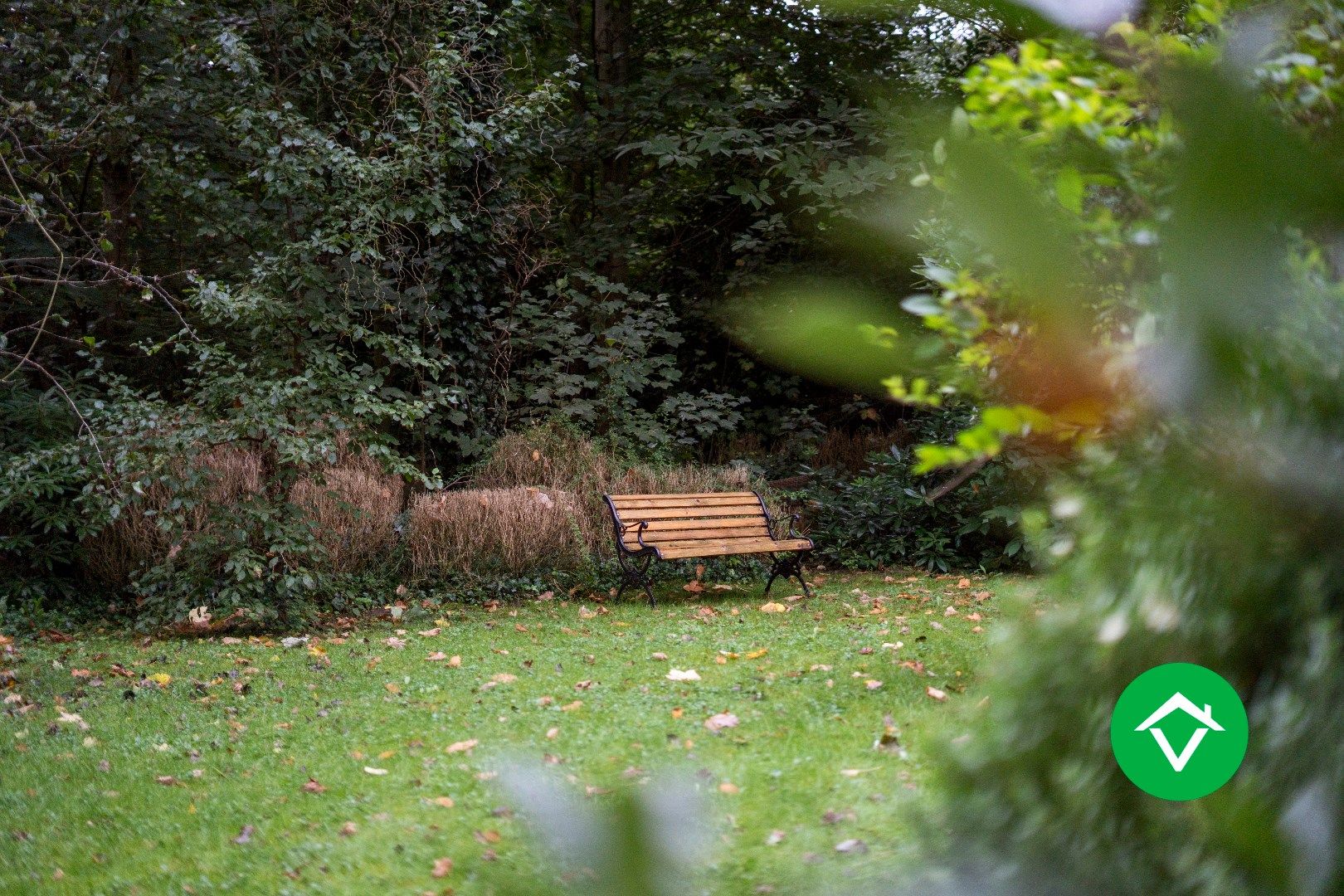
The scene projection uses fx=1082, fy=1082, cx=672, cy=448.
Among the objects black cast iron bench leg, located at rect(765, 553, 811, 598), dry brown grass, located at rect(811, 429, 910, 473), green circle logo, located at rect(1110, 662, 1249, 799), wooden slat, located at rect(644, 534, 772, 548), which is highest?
green circle logo, located at rect(1110, 662, 1249, 799)

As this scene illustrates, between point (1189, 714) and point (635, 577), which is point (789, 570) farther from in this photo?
point (1189, 714)

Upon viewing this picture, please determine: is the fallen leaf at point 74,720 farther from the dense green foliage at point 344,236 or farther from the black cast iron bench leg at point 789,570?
the black cast iron bench leg at point 789,570

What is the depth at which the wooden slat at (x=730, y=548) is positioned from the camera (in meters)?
Answer: 8.55

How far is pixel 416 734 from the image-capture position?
483cm

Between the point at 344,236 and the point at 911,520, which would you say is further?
the point at 911,520

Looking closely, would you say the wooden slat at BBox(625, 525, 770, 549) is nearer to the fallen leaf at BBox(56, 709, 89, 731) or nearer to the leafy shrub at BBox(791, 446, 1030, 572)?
the leafy shrub at BBox(791, 446, 1030, 572)

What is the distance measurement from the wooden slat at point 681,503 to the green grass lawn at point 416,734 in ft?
4.43

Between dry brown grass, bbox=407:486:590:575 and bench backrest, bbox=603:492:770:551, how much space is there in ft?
1.80

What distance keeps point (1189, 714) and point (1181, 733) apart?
0.02 m

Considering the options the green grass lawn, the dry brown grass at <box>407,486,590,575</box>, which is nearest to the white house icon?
the green grass lawn

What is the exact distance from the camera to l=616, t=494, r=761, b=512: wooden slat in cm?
907

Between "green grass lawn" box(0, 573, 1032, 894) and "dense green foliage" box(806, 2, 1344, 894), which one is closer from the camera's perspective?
"dense green foliage" box(806, 2, 1344, 894)

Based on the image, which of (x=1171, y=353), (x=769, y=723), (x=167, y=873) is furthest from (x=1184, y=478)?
(x=769, y=723)

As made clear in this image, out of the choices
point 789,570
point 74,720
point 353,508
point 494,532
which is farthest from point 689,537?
point 74,720
